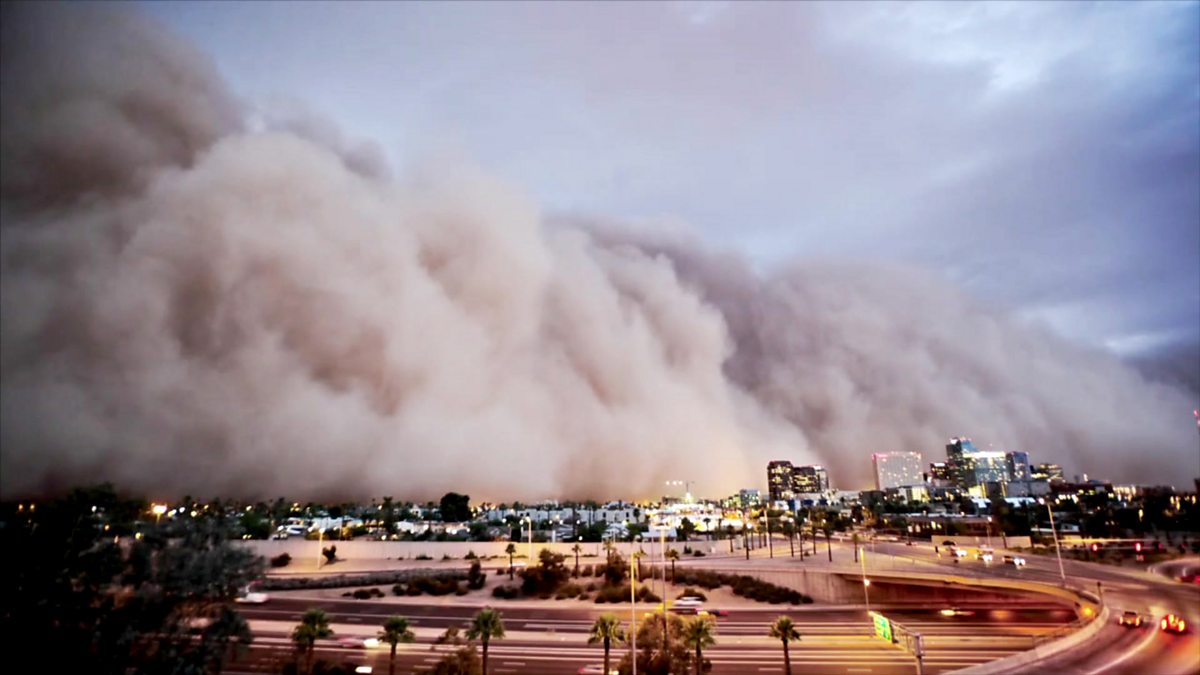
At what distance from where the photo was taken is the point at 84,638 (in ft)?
31.7

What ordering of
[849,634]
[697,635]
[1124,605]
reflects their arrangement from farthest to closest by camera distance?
1. [1124,605]
2. [849,634]
3. [697,635]

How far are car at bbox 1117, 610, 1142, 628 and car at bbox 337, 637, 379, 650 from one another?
26570 mm

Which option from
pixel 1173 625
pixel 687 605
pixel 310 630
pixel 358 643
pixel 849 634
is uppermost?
pixel 310 630

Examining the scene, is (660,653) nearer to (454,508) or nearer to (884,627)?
(884,627)

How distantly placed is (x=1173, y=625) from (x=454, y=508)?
71774 mm

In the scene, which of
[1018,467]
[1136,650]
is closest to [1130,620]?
[1136,650]

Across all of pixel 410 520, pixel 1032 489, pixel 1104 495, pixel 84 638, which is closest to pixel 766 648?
pixel 84 638

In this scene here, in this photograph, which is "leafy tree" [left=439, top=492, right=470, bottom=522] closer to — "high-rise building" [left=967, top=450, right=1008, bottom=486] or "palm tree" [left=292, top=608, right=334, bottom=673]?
"palm tree" [left=292, top=608, right=334, bottom=673]

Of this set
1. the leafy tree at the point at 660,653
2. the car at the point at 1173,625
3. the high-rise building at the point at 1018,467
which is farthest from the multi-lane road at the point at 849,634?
the high-rise building at the point at 1018,467

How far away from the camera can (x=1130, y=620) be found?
2155 centimetres

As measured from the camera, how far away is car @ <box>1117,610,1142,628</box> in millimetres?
21344

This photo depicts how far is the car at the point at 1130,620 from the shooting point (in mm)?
21344

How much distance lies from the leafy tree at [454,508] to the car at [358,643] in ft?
187

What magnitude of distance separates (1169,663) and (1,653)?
88.3 feet
